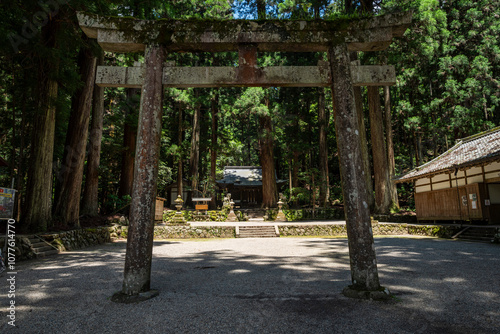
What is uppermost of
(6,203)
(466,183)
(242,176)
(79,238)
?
(242,176)

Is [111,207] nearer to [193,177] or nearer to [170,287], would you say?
[193,177]

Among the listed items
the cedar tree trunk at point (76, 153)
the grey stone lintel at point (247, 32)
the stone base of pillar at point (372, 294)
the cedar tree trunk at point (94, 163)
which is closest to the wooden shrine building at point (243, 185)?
the cedar tree trunk at point (94, 163)

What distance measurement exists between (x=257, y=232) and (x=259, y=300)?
982 centimetres

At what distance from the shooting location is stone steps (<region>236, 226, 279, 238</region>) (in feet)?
42.4

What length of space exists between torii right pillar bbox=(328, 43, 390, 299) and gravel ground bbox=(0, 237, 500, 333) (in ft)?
0.73

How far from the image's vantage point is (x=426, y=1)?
13.4 meters

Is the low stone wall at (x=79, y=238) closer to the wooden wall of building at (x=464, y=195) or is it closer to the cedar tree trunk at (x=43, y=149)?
the cedar tree trunk at (x=43, y=149)

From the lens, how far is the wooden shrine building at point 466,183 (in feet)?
32.8

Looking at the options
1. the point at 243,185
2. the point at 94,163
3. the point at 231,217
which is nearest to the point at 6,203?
the point at 94,163

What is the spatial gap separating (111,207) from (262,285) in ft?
38.5

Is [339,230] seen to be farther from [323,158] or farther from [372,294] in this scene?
[372,294]

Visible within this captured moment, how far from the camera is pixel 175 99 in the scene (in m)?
17.6

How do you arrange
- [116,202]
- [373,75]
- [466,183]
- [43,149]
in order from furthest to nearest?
[116,202]
[466,183]
[43,149]
[373,75]

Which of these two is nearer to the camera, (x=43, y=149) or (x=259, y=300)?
(x=259, y=300)
